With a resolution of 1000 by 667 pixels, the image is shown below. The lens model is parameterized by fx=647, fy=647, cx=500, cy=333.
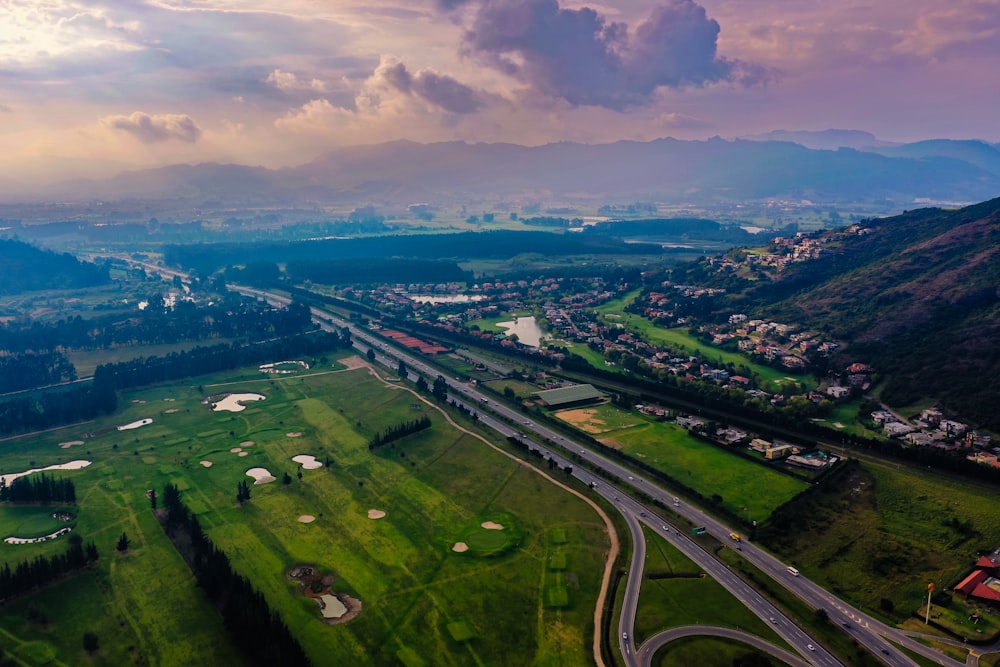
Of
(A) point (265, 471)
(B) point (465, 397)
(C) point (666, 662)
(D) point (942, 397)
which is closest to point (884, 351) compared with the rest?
(D) point (942, 397)

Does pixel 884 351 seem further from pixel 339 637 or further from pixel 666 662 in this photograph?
pixel 339 637

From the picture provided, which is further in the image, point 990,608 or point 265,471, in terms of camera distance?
point 265,471

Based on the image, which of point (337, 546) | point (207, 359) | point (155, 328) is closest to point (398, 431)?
point (337, 546)

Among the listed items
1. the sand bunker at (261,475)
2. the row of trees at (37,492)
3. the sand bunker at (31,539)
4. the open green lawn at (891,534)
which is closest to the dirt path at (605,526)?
the open green lawn at (891,534)

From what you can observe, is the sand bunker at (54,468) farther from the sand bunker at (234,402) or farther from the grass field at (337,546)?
the sand bunker at (234,402)

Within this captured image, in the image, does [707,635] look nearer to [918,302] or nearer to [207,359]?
[918,302]

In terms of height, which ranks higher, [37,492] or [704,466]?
[704,466]
